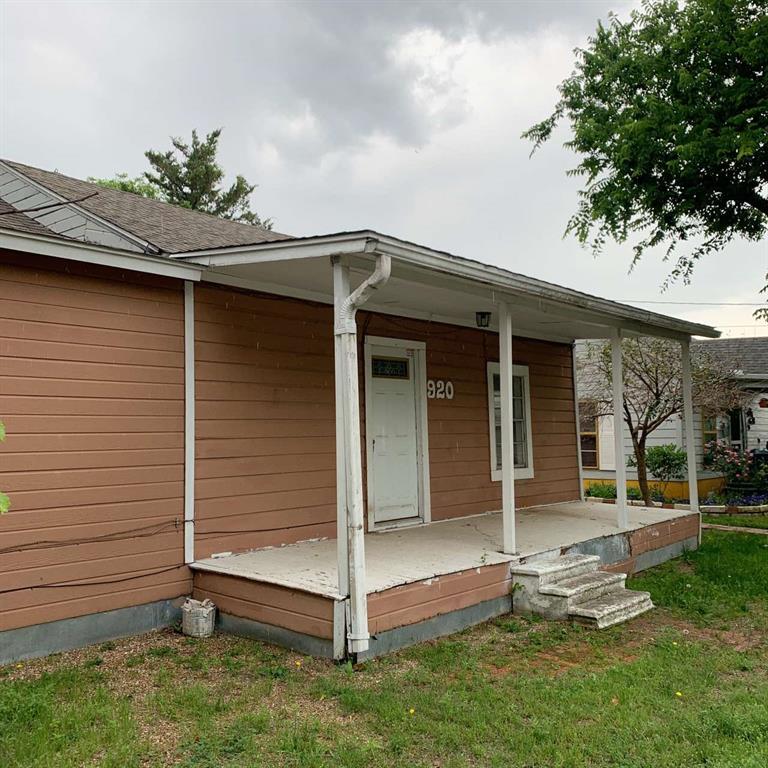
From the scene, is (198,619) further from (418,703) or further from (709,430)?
(709,430)

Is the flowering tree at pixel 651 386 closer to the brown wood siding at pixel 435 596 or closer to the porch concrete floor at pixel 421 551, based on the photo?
the porch concrete floor at pixel 421 551

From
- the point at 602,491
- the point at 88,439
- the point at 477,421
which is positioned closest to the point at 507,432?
the point at 477,421

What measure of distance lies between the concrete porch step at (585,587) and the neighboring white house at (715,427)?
913 centimetres

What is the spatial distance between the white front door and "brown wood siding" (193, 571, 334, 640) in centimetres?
219

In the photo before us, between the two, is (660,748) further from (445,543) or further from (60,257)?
(60,257)

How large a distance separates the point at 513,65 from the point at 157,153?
20331 mm

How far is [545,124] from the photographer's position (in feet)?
38.7

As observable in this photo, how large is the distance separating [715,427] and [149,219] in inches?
542

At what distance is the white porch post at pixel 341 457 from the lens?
4305 mm

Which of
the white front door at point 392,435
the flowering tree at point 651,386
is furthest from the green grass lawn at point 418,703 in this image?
the flowering tree at point 651,386

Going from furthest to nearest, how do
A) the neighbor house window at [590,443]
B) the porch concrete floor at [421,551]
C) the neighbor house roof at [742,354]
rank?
the neighbor house window at [590,443] < the neighbor house roof at [742,354] < the porch concrete floor at [421,551]

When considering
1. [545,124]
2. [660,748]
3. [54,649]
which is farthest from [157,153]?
[660,748]

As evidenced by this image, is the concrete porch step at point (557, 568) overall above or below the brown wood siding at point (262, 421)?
below

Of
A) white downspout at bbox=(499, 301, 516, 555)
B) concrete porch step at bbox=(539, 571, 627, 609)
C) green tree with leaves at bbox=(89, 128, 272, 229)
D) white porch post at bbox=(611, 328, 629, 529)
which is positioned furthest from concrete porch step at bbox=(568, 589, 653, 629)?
green tree with leaves at bbox=(89, 128, 272, 229)
